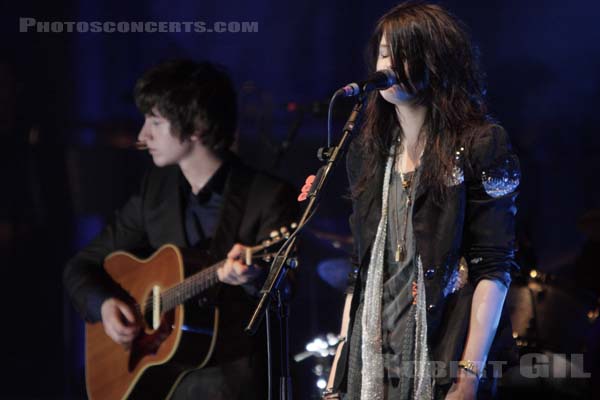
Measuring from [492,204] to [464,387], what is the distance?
1.55 feet

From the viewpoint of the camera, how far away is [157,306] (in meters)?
3.51

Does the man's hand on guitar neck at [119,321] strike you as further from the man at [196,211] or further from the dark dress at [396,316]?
the dark dress at [396,316]

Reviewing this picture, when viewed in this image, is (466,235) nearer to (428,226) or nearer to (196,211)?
(428,226)

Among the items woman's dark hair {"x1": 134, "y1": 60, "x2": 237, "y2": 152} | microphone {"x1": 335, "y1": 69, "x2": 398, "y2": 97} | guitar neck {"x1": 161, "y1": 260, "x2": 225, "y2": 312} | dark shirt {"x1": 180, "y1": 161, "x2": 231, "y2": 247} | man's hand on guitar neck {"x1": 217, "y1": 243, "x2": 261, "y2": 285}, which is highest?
woman's dark hair {"x1": 134, "y1": 60, "x2": 237, "y2": 152}

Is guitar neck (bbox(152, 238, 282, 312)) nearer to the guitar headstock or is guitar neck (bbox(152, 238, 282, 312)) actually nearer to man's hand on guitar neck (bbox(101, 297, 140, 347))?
the guitar headstock

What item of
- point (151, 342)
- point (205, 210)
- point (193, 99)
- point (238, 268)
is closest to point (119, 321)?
point (151, 342)

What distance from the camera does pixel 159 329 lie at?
347 centimetres

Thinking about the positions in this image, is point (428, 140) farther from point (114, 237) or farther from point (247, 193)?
point (114, 237)

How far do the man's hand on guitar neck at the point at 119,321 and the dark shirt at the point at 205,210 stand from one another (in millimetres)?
429

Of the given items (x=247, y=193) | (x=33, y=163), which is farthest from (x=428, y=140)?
(x=33, y=163)

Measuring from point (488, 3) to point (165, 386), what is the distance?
257 cm

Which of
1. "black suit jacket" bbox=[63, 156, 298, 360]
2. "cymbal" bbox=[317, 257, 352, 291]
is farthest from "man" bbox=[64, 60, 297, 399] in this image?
"cymbal" bbox=[317, 257, 352, 291]

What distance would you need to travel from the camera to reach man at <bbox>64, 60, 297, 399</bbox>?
320cm

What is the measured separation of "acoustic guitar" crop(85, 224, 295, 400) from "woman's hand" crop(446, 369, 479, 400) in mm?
955
